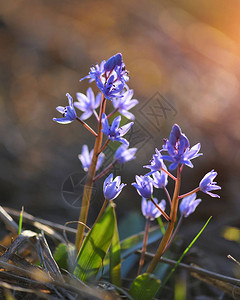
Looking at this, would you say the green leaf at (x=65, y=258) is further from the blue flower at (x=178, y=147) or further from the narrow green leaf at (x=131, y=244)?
the blue flower at (x=178, y=147)

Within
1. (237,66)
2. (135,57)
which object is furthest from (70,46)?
(237,66)

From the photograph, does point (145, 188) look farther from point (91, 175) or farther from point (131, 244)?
point (131, 244)

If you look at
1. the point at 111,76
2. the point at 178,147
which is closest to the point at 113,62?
the point at 111,76

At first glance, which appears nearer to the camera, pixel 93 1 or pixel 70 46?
pixel 70 46

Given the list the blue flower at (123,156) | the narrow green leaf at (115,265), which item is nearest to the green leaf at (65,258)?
the narrow green leaf at (115,265)

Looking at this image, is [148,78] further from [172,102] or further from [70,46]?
[70,46]

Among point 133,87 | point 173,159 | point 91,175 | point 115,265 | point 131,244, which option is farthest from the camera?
point 133,87
